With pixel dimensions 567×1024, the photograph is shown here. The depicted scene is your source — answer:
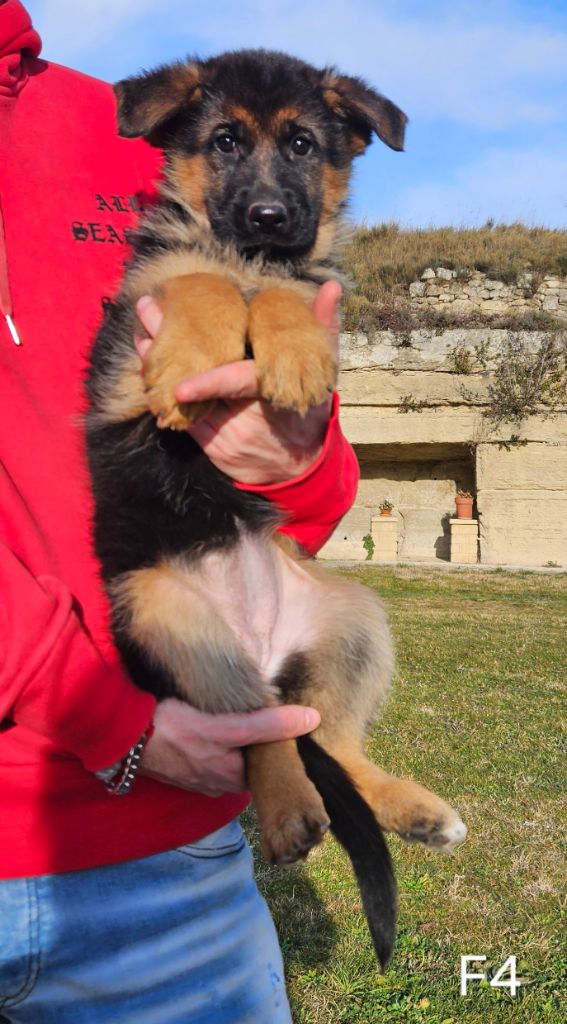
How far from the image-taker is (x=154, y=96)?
2.12m

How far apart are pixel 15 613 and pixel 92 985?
23.7 inches

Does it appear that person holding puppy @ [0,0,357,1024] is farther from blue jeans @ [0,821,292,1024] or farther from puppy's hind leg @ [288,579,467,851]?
puppy's hind leg @ [288,579,467,851]

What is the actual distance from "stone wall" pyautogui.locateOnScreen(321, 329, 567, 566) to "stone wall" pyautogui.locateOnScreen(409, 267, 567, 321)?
150 cm

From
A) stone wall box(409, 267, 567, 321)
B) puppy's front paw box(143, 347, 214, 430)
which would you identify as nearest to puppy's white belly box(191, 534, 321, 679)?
puppy's front paw box(143, 347, 214, 430)

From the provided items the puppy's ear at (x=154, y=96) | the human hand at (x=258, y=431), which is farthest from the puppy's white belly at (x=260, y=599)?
the puppy's ear at (x=154, y=96)

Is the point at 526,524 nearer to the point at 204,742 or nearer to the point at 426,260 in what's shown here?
the point at 426,260

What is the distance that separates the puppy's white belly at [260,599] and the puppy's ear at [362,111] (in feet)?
4.10

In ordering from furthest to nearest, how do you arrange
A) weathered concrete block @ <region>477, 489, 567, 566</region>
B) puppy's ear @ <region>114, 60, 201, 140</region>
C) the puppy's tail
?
weathered concrete block @ <region>477, 489, 567, 566</region>
puppy's ear @ <region>114, 60, 201, 140</region>
the puppy's tail

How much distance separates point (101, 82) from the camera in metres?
2.09

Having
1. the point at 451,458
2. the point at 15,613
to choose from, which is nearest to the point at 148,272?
the point at 15,613

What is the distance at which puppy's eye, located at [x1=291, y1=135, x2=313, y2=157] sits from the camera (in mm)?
2389

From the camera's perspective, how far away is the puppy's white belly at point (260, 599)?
6.08 ft

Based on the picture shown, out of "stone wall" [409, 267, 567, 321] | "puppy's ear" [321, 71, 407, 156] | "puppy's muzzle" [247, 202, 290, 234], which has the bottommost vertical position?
"puppy's muzzle" [247, 202, 290, 234]

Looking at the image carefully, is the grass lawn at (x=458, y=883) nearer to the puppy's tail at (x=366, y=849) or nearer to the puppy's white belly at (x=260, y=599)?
the puppy's tail at (x=366, y=849)
